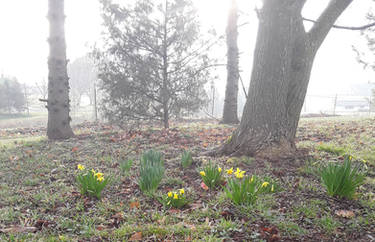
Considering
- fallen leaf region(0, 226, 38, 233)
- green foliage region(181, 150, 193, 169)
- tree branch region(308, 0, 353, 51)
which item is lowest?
→ fallen leaf region(0, 226, 38, 233)

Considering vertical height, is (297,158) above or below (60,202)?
above

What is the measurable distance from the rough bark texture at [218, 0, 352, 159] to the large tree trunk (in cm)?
465

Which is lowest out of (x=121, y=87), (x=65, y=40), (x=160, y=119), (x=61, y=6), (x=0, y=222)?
(x=0, y=222)

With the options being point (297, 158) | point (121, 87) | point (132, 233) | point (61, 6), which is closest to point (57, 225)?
point (132, 233)

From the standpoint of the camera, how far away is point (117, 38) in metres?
7.31

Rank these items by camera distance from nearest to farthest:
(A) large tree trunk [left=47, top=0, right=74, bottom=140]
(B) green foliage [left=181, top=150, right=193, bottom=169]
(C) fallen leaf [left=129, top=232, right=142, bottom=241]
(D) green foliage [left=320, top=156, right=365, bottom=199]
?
(C) fallen leaf [left=129, top=232, right=142, bottom=241], (D) green foliage [left=320, top=156, right=365, bottom=199], (B) green foliage [left=181, top=150, right=193, bottom=169], (A) large tree trunk [left=47, top=0, right=74, bottom=140]

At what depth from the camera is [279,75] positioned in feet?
13.5

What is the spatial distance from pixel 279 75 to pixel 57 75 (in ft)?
17.4

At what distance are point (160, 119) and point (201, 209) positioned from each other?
5.35 metres

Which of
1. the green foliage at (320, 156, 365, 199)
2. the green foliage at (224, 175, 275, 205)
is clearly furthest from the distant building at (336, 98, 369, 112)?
the green foliage at (224, 175, 275, 205)

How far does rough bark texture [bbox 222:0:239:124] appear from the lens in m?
9.75

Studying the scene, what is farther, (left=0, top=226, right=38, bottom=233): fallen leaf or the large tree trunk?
the large tree trunk

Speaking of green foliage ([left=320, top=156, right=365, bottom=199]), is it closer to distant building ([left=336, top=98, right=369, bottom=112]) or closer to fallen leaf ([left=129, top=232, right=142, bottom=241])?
fallen leaf ([left=129, top=232, right=142, bottom=241])

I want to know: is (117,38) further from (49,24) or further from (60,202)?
(60,202)
